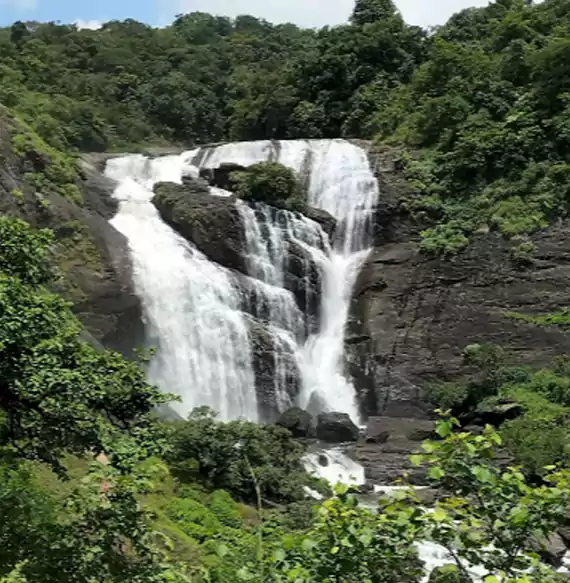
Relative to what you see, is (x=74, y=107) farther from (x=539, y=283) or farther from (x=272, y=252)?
(x=539, y=283)

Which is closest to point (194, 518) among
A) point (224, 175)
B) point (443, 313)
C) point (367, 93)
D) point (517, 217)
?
point (443, 313)

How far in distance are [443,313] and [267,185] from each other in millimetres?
8490

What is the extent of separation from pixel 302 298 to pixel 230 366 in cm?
451

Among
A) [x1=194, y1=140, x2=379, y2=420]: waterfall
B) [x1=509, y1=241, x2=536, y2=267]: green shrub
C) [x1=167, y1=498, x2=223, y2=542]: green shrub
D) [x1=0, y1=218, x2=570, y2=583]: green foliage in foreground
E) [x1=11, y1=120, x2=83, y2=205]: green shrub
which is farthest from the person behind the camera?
[x1=509, y1=241, x2=536, y2=267]: green shrub

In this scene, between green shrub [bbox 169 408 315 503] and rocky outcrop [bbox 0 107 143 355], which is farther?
rocky outcrop [bbox 0 107 143 355]

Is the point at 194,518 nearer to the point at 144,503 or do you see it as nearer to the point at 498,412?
the point at 144,503

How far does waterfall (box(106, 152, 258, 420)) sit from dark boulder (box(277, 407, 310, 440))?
1.75 m

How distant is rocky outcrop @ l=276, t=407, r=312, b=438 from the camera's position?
19750 millimetres

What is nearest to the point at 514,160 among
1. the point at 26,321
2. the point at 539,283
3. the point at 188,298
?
the point at 539,283

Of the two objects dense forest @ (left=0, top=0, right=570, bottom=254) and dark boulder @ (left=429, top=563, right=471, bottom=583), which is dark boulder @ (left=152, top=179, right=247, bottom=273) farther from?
dark boulder @ (left=429, top=563, right=471, bottom=583)

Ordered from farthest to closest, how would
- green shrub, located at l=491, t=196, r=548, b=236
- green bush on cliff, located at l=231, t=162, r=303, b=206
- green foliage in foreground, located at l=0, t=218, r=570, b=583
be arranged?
green bush on cliff, located at l=231, t=162, r=303, b=206
green shrub, located at l=491, t=196, r=548, b=236
green foliage in foreground, located at l=0, t=218, r=570, b=583

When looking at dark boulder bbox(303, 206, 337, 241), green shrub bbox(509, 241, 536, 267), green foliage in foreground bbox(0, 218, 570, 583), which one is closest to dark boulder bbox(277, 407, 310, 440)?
green foliage in foreground bbox(0, 218, 570, 583)

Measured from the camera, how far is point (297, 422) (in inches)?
780

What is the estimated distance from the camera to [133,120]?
145 feet
